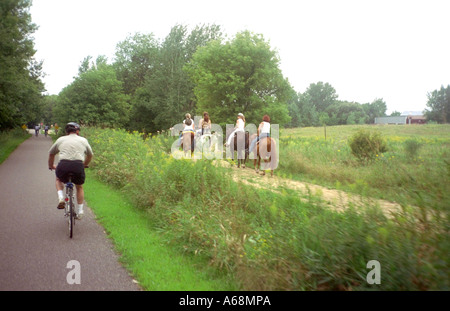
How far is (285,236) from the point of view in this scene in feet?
15.4

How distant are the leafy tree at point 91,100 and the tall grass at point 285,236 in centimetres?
3182

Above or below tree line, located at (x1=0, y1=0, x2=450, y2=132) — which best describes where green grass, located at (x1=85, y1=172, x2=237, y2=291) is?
below

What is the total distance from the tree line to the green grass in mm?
8910

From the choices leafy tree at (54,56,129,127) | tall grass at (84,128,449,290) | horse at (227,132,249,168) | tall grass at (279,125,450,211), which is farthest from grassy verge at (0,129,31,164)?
tall grass at (84,128,449,290)

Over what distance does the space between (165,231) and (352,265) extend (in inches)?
156

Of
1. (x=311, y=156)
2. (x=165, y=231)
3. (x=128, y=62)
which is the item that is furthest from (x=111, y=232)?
(x=128, y=62)

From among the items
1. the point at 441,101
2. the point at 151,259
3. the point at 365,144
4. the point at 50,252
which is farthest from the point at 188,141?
the point at 151,259

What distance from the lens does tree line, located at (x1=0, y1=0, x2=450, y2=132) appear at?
77.4 ft

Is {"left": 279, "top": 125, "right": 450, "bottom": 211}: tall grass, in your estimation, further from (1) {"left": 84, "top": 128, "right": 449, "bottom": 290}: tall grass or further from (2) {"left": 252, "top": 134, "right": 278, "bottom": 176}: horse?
(2) {"left": 252, "top": 134, "right": 278, "bottom": 176}: horse

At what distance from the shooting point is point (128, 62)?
224 ft

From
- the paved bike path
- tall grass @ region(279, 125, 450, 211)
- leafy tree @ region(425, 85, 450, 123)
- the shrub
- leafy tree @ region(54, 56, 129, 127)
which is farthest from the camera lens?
leafy tree @ region(54, 56, 129, 127)

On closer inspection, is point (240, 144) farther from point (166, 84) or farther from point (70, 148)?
point (166, 84)

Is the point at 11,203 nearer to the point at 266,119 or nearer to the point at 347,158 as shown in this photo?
the point at 266,119

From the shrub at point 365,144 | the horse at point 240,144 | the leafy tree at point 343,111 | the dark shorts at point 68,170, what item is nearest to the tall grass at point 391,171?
the shrub at point 365,144
